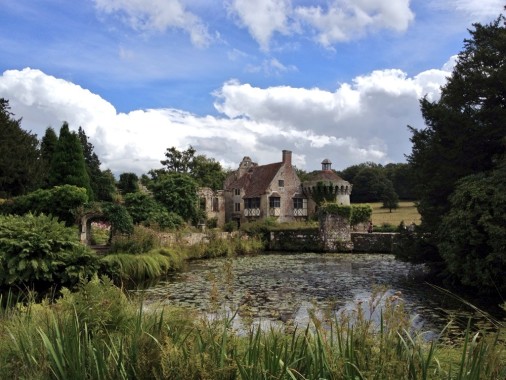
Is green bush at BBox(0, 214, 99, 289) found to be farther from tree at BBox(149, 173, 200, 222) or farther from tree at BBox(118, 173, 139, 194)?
tree at BBox(118, 173, 139, 194)

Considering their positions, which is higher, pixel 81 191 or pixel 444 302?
pixel 81 191

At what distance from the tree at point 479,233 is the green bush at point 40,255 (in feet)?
36.9

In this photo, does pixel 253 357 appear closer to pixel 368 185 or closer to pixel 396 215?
pixel 396 215

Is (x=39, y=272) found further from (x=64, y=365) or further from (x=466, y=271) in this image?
(x=466, y=271)

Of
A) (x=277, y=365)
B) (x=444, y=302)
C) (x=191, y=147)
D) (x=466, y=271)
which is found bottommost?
(x=444, y=302)

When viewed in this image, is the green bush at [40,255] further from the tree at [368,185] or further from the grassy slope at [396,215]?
the tree at [368,185]

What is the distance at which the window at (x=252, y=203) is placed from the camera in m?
44.9

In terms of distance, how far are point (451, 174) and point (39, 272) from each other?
48.5ft

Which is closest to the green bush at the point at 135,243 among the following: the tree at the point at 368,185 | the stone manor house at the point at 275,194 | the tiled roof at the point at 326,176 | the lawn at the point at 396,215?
the stone manor house at the point at 275,194

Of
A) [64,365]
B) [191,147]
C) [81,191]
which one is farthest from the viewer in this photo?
[191,147]

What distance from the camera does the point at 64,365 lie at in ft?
10.9

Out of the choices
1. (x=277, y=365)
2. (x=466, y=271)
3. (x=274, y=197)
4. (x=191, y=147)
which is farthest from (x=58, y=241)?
(x=191, y=147)

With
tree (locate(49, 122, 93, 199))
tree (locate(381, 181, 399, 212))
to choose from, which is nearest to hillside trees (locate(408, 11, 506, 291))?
tree (locate(49, 122, 93, 199))

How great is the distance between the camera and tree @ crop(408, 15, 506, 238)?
634 inches
